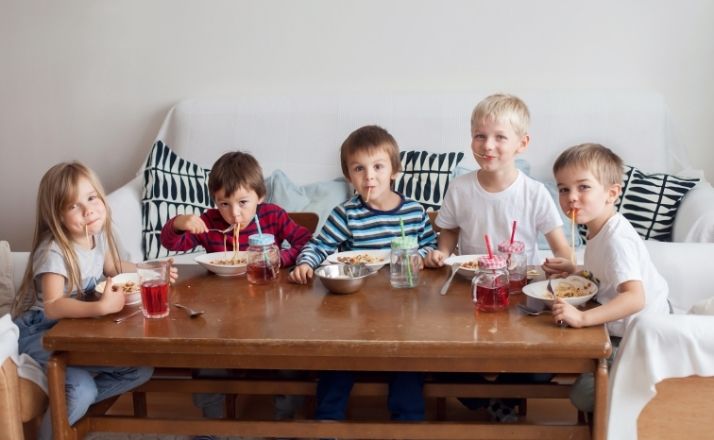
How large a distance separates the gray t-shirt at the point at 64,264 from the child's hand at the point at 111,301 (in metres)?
0.26

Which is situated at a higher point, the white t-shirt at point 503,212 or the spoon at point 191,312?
the white t-shirt at point 503,212

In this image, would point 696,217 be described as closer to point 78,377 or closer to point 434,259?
point 434,259

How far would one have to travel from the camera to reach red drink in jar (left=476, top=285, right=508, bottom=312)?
1721mm

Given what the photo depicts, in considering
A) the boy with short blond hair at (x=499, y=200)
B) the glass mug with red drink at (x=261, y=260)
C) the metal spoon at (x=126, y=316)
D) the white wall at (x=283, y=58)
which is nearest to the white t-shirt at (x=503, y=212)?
the boy with short blond hair at (x=499, y=200)

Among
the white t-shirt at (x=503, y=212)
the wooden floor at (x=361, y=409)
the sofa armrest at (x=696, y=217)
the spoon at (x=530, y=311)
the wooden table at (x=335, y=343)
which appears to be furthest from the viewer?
the sofa armrest at (x=696, y=217)

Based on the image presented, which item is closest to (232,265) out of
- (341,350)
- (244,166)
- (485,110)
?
(244,166)

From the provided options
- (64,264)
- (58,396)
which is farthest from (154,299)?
(64,264)

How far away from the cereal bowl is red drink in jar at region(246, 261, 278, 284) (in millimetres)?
127

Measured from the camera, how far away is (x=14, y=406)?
1.80 m

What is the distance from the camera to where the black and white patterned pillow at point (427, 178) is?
10.8ft

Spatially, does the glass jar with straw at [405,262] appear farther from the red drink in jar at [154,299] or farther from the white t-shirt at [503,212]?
the red drink in jar at [154,299]

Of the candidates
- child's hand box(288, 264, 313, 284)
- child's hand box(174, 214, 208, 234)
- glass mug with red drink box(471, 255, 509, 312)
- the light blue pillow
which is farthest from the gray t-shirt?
the light blue pillow

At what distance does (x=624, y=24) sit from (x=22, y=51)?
3.01m

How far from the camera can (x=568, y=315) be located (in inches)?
63.2
